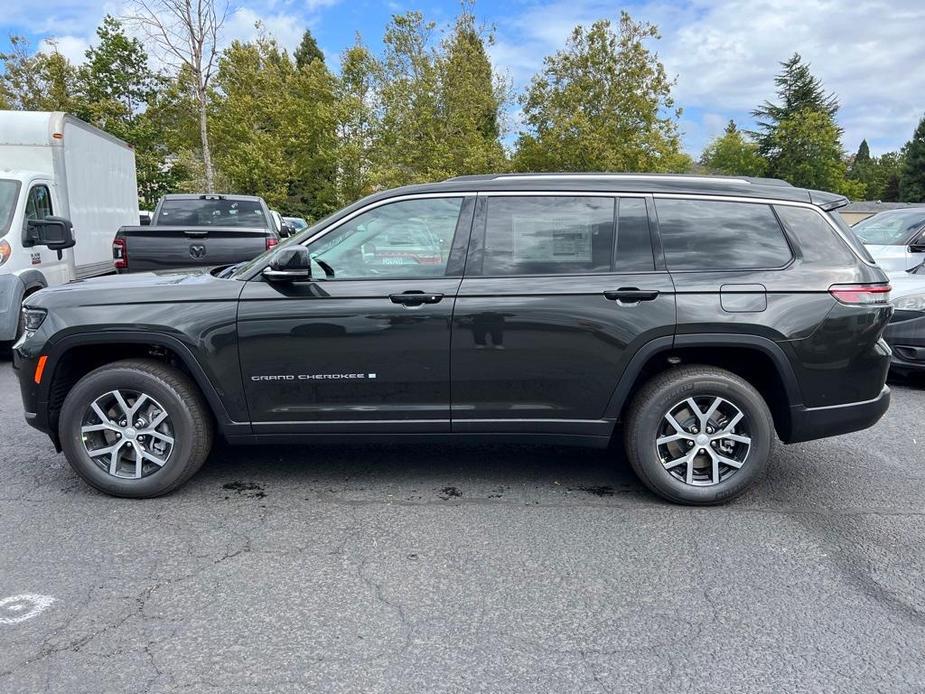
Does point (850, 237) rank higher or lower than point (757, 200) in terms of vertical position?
lower

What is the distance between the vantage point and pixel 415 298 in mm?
3750

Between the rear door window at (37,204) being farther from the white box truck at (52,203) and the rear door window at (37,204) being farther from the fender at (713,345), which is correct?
the fender at (713,345)

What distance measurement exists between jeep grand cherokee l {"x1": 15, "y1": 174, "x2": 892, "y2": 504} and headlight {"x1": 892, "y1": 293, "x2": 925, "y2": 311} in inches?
134

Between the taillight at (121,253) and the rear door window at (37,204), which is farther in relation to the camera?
the taillight at (121,253)

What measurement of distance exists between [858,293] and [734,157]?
69.7m

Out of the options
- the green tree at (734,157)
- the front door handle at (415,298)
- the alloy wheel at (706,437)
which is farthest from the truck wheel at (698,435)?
the green tree at (734,157)

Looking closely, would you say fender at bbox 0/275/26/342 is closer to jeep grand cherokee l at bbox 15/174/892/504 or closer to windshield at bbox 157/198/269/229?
windshield at bbox 157/198/269/229

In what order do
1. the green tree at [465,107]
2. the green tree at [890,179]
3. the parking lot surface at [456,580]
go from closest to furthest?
1. the parking lot surface at [456,580]
2. the green tree at [465,107]
3. the green tree at [890,179]

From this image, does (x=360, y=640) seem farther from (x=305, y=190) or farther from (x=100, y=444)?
(x=305, y=190)

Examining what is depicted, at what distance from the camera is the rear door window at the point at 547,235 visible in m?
3.86

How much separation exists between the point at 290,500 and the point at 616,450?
7.60 feet

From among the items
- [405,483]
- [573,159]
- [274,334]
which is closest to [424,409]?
[405,483]

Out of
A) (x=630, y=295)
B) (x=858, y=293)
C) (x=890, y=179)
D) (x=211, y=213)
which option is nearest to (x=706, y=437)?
(x=630, y=295)

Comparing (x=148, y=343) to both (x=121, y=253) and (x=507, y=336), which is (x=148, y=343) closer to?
(x=507, y=336)
